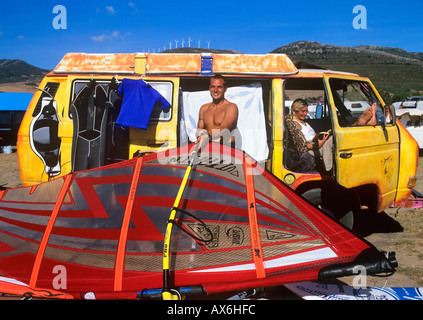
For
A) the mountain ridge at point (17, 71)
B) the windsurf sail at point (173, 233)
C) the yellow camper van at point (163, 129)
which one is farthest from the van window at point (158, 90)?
the mountain ridge at point (17, 71)

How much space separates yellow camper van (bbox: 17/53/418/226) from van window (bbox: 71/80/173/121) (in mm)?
13

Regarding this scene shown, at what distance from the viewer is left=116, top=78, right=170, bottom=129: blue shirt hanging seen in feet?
15.1

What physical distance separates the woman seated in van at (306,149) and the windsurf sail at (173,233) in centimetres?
144

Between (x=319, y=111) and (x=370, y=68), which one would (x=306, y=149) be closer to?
(x=319, y=111)

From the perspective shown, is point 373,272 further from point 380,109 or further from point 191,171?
point 380,109

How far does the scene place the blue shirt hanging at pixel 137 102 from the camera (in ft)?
15.1

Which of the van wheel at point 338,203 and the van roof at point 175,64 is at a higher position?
the van roof at point 175,64

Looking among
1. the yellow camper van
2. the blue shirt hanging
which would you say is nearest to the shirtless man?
the yellow camper van

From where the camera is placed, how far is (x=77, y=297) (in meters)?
2.89

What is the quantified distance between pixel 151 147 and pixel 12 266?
2130 millimetres

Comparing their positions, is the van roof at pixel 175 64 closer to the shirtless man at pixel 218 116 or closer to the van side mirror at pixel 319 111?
the shirtless man at pixel 218 116

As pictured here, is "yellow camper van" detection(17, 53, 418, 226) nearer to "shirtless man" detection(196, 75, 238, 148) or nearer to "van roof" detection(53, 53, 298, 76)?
"van roof" detection(53, 53, 298, 76)

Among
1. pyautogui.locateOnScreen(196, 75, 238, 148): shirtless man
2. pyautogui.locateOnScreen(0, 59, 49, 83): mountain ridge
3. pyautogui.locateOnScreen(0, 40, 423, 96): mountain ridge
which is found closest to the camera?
pyautogui.locateOnScreen(196, 75, 238, 148): shirtless man

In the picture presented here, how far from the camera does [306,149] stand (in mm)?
5047
